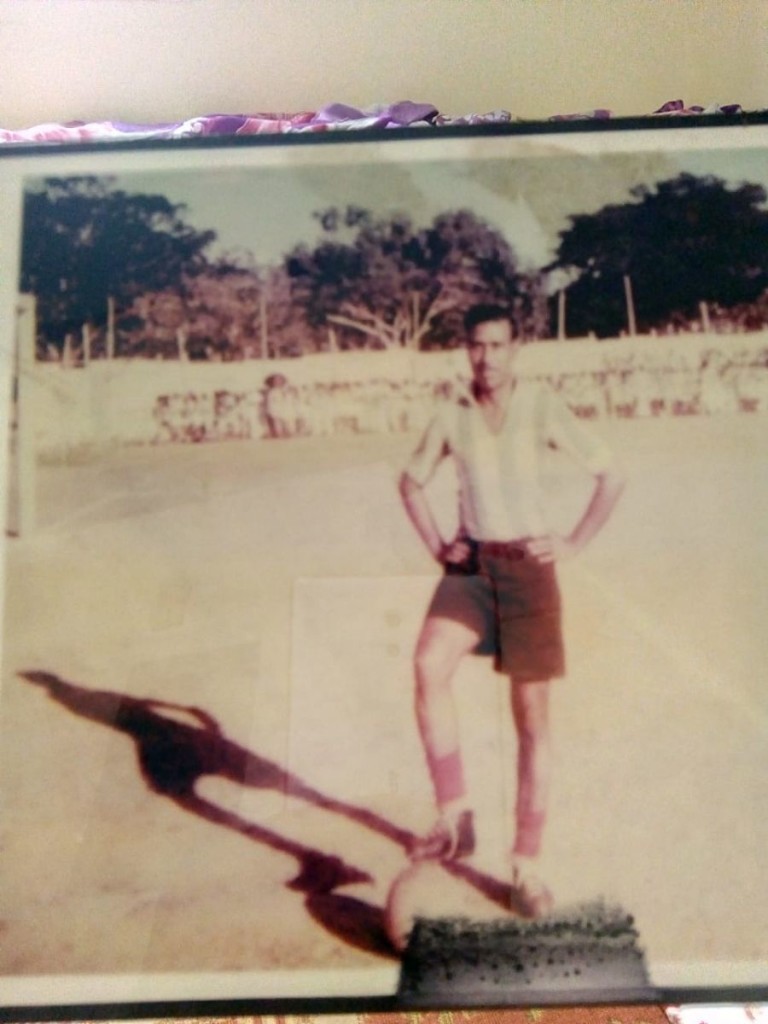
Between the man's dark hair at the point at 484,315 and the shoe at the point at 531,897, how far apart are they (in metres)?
0.56

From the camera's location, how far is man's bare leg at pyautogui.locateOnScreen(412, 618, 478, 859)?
2.53 ft

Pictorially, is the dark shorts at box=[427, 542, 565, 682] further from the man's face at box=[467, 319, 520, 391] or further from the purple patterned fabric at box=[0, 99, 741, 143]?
the purple patterned fabric at box=[0, 99, 741, 143]

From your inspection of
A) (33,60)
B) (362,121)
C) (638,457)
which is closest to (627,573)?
(638,457)

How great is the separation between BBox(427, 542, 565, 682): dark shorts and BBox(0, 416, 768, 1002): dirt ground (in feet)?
0.06

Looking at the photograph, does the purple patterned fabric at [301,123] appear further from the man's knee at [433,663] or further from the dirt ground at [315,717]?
the man's knee at [433,663]

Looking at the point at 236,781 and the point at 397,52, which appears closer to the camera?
the point at 236,781

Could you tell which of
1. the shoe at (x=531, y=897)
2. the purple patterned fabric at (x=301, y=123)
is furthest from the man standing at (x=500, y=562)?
the purple patterned fabric at (x=301, y=123)

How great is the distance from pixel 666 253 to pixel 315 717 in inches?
24.2

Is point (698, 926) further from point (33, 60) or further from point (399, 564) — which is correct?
point (33, 60)

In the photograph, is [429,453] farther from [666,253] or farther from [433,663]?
[666,253]

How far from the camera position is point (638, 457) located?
83cm

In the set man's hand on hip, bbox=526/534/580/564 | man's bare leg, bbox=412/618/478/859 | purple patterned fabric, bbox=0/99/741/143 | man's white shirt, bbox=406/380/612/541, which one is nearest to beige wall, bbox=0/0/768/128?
purple patterned fabric, bbox=0/99/741/143

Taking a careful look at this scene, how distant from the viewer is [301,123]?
3.07 feet

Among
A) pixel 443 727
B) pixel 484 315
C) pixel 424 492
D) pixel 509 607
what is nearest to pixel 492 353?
pixel 484 315
